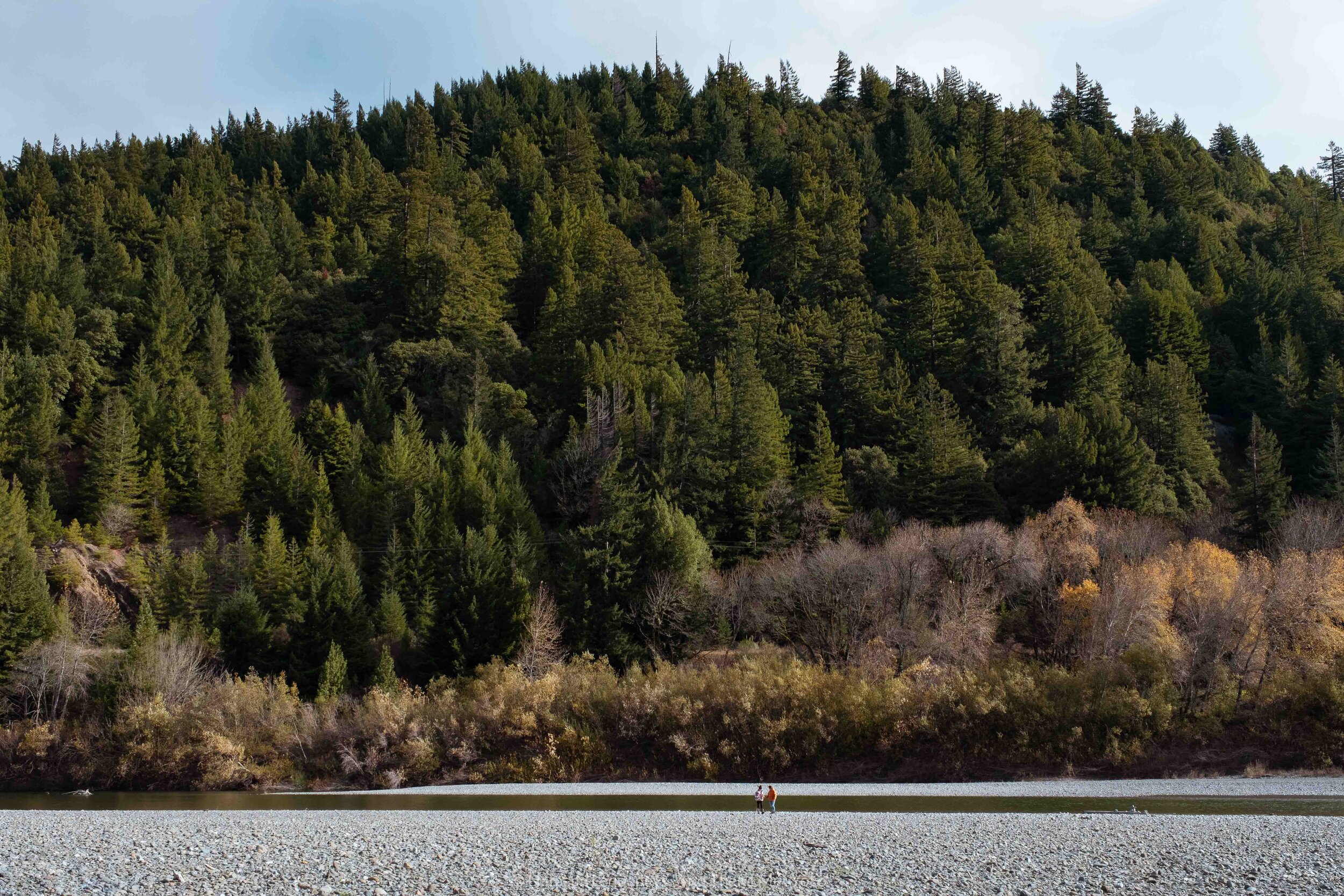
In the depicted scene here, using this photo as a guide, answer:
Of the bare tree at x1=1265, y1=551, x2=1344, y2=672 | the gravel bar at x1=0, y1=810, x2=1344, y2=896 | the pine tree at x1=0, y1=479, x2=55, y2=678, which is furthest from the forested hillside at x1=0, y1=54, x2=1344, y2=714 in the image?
the gravel bar at x1=0, y1=810, x2=1344, y2=896

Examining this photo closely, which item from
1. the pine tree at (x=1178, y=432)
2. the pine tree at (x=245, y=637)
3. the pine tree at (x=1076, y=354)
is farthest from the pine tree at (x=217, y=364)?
the pine tree at (x=1178, y=432)

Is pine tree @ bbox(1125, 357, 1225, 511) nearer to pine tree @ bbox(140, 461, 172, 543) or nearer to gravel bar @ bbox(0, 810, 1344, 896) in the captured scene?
gravel bar @ bbox(0, 810, 1344, 896)

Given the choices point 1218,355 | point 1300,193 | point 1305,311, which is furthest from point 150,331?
point 1300,193

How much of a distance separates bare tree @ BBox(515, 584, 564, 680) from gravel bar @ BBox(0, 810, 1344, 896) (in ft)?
69.4

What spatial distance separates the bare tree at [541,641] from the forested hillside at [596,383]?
17.3 inches

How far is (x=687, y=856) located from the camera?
74.9 feet

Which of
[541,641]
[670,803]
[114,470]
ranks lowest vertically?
[670,803]

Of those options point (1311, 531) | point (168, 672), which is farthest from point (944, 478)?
point (168, 672)

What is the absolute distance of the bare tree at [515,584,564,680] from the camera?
51594 millimetres

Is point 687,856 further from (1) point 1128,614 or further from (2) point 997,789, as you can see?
(1) point 1128,614

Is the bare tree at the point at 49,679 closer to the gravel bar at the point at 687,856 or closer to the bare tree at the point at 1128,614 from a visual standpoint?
the gravel bar at the point at 687,856

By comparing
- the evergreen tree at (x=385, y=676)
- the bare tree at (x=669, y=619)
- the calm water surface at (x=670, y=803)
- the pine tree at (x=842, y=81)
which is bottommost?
the calm water surface at (x=670, y=803)

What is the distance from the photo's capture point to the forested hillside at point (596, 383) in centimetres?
5644

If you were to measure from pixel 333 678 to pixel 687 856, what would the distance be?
108 feet
